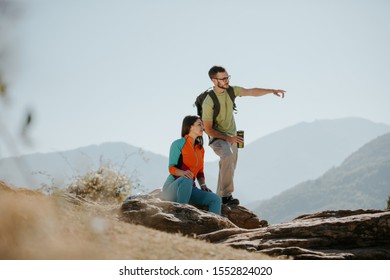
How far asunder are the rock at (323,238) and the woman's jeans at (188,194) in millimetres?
1607

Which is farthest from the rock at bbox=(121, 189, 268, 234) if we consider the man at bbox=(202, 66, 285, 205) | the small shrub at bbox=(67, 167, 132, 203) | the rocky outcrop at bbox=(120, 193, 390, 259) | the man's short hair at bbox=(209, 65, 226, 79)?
the small shrub at bbox=(67, 167, 132, 203)

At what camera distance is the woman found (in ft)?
35.9

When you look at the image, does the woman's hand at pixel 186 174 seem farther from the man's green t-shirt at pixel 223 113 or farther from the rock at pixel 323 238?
the man's green t-shirt at pixel 223 113

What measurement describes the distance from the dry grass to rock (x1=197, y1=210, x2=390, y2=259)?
203cm

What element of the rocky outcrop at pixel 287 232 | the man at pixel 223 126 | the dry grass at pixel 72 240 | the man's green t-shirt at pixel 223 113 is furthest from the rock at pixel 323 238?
the man's green t-shirt at pixel 223 113

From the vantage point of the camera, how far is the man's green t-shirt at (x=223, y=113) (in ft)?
39.7

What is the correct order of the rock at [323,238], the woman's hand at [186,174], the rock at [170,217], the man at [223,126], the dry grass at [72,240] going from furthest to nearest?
the man at [223,126] < the woman's hand at [186,174] < the rock at [170,217] < the rock at [323,238] < the dry grass at [72,240]

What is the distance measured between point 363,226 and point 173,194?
165 inches

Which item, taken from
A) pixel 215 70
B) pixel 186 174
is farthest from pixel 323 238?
pixel 215 70

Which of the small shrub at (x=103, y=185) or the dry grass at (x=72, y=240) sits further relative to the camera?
the small shrub at (x=103, y=185)
